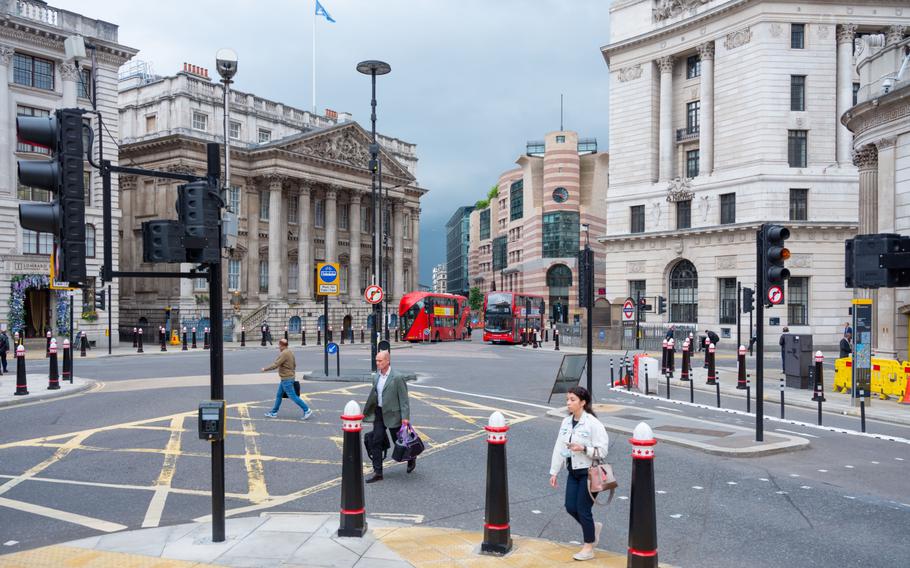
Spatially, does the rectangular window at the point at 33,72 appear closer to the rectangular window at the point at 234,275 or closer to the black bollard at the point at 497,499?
the rectangular window at the point at 234,275

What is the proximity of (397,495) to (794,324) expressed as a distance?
131ft

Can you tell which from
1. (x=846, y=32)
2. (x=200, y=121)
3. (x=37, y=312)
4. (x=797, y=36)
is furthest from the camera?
(x=200, y=121)

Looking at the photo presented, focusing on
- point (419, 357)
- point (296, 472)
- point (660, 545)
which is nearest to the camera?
point (660, 545)

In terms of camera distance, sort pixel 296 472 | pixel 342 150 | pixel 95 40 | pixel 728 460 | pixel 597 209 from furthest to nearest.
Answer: pixel 597 209, pixel 342 150, pixel 95 40, pixel 728 460, pixel 296 472

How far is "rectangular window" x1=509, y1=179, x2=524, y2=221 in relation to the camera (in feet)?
285

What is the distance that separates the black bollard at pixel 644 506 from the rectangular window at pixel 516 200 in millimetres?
81268

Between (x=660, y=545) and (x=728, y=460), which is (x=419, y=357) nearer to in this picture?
(x=728, y=460)

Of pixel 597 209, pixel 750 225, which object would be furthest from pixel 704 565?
pixel 597 209

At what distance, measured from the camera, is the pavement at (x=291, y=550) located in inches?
239

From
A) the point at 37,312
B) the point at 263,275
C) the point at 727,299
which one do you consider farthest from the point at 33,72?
the point at 727,299

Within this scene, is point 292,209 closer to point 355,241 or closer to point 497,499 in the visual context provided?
point 355,241

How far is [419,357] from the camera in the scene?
33.2m

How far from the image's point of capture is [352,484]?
22.0 feet

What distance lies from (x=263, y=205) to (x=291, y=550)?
171 feet
